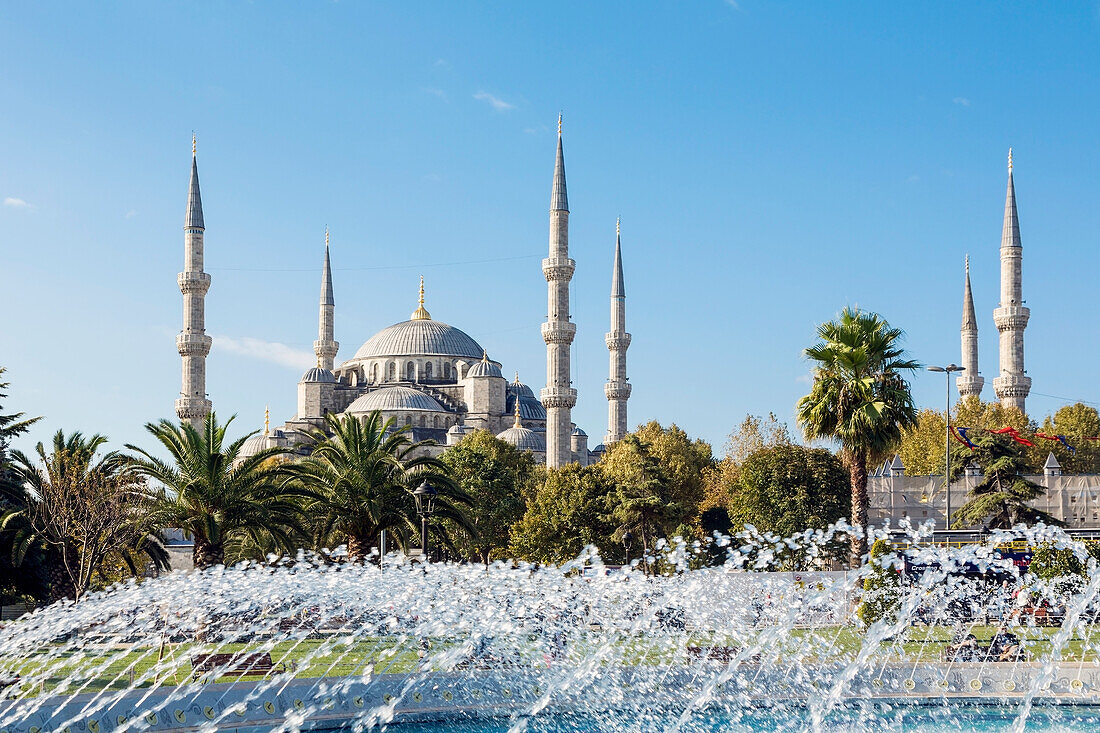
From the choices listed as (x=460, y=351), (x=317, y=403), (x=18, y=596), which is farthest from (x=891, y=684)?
(x=460, y=351)

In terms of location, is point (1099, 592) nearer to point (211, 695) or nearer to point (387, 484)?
point (387, 484)

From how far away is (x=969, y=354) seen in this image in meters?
69.7

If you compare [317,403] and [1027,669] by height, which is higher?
[317,403]

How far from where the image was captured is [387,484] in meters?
24.0

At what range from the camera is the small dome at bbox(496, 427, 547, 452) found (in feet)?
241

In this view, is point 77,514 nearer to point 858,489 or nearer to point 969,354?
point 858,489

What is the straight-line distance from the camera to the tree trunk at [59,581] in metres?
25.2

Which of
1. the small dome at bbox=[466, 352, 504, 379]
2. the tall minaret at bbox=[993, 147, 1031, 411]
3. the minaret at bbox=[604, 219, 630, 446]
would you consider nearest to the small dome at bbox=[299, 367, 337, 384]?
the small dome at bbox=[466, 352, 504, 379]

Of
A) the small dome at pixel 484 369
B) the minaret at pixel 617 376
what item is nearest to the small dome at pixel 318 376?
the small dome at pixel 484 369

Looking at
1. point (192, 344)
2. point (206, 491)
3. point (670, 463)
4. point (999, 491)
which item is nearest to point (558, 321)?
point (670, 463)

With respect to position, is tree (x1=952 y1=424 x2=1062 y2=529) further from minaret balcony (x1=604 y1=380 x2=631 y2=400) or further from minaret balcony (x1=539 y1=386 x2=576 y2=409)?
minaret balcony (x1=604 y1=380 x2=631 y2=400)

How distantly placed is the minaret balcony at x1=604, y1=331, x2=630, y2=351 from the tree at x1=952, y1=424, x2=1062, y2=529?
94.5ft

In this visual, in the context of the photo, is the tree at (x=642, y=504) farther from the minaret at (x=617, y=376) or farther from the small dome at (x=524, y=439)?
the small dome at (x=524, y=439)

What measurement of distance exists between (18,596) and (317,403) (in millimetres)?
51783
